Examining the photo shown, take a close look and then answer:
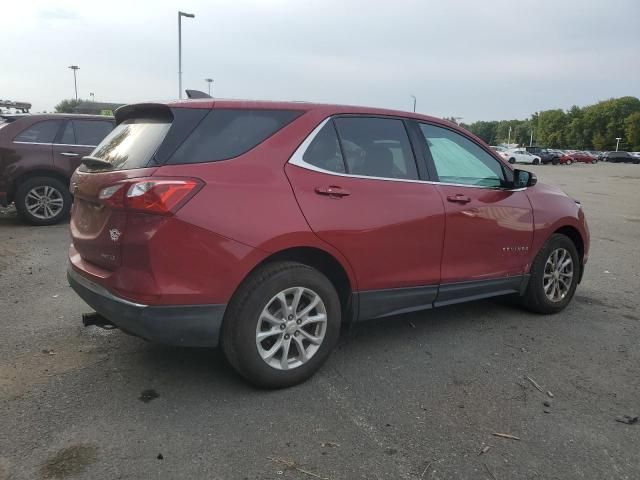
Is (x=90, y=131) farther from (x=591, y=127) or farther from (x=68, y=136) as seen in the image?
(x=591, y=127)

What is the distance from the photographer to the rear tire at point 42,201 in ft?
28.8

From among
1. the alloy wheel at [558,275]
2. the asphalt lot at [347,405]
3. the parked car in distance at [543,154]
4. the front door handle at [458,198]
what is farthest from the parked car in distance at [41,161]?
the parked car in distance at [543,154]

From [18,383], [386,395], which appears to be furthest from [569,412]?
[18,383]

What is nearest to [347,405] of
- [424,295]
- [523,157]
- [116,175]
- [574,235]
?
[424,295]

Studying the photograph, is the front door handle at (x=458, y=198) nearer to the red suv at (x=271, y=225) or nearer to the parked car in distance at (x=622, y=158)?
the red suv at (x=271, y=225)

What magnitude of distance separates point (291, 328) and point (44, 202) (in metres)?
7.16

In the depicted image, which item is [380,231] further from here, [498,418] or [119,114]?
[119,114]

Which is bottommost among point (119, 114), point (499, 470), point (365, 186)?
point (499, 470)

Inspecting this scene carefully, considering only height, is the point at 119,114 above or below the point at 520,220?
above

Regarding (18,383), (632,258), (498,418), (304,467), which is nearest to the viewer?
(304,467)

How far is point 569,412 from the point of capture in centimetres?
325

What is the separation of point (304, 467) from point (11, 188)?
313 inches

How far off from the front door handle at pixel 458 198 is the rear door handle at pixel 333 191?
959mm

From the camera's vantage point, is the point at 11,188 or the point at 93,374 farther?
the point at 11,188
